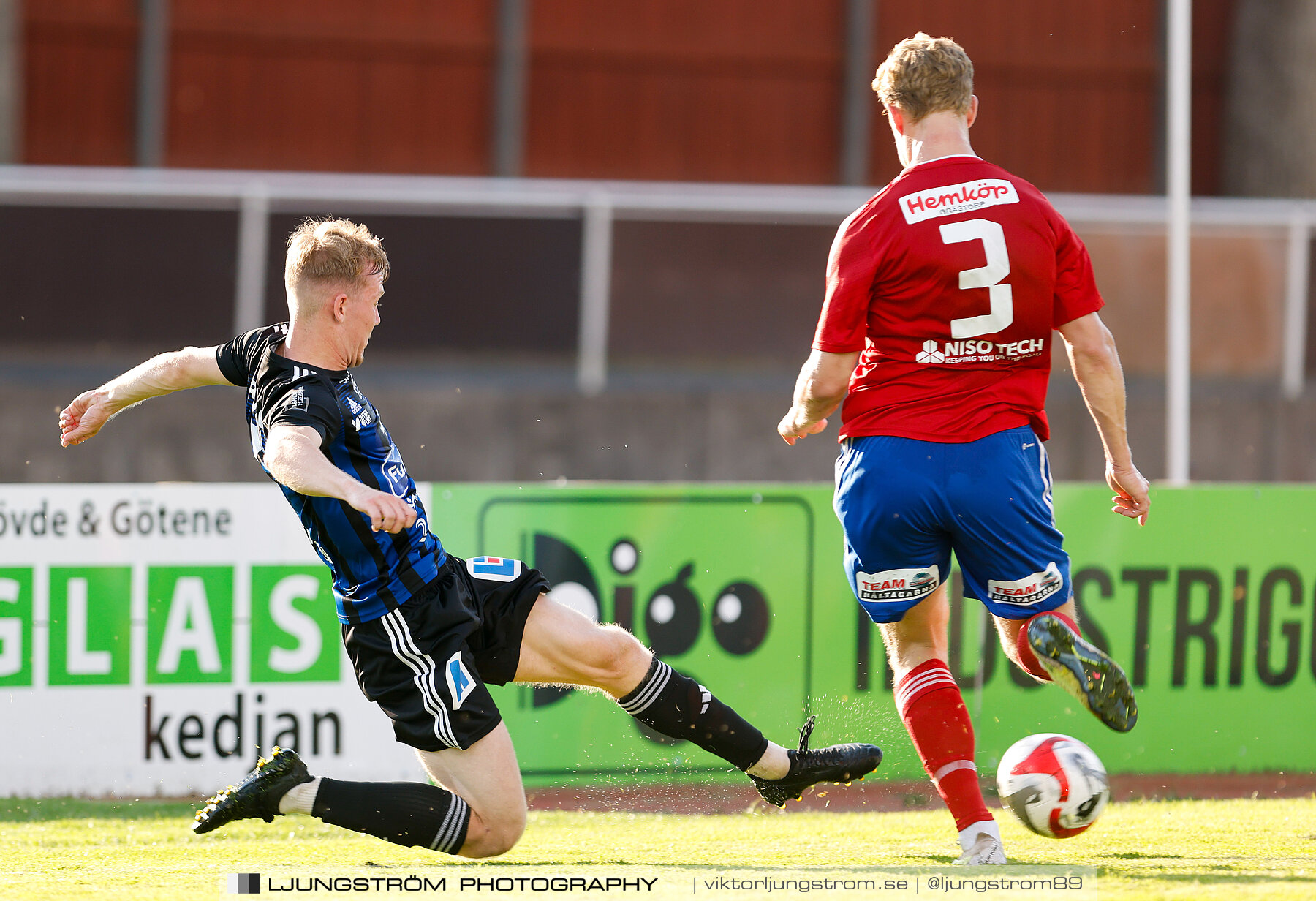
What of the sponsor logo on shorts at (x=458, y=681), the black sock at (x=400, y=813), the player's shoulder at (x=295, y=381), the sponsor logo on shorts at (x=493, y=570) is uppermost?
the player's shoulder at (x=295, y=381)

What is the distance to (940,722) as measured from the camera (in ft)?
12.6

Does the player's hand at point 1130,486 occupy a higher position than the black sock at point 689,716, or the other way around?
the player's hand at point 1130,486

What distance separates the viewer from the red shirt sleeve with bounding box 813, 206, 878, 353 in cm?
363

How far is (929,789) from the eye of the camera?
5633 mm

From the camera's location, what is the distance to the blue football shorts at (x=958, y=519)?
363 cm

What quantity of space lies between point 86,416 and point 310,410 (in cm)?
90

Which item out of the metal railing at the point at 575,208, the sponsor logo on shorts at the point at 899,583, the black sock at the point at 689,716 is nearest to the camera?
the sponsor logo on shorts at the point at 899,583

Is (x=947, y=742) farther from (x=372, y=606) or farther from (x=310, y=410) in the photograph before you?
(x=310, y=410)

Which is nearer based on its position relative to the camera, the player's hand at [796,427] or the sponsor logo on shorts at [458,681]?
the sponsor logo on shorts at [458,681]

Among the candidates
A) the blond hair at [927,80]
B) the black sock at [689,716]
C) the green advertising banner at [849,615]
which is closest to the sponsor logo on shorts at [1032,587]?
the black sock at [689,716]

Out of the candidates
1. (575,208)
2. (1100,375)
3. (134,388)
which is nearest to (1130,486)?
(1100,375)

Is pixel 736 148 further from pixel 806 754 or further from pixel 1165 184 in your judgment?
pixel 806 754

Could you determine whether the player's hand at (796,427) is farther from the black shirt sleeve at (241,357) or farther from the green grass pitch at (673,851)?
the black shirt sleeve at (241,357)

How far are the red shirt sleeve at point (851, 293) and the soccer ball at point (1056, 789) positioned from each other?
3.98ft
